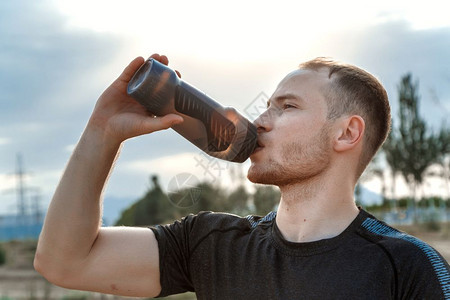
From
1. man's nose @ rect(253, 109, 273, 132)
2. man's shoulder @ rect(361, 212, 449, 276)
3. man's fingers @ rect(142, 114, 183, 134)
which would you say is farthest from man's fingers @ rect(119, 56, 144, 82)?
man's shoulder @ rect(361, 212, 449, 276)

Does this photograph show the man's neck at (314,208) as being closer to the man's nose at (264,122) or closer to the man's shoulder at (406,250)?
the man's shoulder at (406,250)

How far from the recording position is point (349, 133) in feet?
8.56

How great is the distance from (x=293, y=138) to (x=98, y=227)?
88 cm

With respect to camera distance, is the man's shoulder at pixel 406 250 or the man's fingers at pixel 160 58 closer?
the man's shoulder at pixel 406 250

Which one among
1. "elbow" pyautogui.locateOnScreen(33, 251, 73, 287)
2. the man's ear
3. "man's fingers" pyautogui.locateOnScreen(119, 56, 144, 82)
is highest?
"man's fingers" pyautogui.locateOnScreen(119, 56, 144, 82)

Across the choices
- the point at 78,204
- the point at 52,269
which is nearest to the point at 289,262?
the point at 78,204

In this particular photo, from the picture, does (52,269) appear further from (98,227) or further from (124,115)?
(124,115)

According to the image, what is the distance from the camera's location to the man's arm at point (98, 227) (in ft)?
8.13

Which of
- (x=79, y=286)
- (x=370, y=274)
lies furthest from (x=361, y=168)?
(x=79, y=286)

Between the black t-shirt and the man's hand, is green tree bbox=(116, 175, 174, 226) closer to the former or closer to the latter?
the black t-shirt

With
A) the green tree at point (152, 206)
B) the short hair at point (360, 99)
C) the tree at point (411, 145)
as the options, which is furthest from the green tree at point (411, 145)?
the short hair at point (360, 99)

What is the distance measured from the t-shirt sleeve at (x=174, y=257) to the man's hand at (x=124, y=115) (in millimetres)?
464

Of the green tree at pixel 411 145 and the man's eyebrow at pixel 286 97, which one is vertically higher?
the man's eyebrow at pixel 286 97

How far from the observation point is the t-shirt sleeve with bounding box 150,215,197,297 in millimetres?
2592
